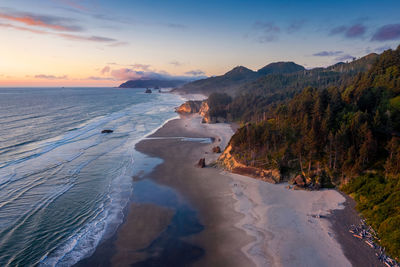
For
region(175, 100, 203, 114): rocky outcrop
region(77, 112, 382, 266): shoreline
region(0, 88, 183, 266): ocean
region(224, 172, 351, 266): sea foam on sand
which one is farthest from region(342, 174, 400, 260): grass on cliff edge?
region(175, 100, 203, 114): rocky outcrop

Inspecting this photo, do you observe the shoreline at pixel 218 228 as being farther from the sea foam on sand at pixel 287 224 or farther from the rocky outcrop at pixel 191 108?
the rocky outcrop at pixel 191 108

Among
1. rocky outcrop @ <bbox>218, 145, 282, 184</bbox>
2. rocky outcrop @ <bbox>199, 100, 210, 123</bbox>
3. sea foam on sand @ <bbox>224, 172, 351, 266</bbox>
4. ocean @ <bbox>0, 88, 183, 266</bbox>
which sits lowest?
ocean @ <bbox>0, 88, 183, 266</bbox>

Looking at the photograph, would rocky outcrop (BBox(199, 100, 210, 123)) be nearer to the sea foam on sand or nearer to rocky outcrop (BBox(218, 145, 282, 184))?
rocky outcrop (BBox(218, 145, 282, 184))

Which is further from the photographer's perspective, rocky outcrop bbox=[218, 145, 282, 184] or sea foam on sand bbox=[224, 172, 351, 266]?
rocky outcrop bbox=[218, 145, 282, 184]

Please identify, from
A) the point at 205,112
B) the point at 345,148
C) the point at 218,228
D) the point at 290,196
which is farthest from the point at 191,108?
the point at 218,228

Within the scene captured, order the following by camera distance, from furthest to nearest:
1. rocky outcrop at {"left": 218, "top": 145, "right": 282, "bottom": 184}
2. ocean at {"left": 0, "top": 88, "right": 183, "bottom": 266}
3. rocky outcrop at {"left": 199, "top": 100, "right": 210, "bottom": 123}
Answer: rocky outcrop at {"left": 199, "top": 100, "right": 210, "bottom": 123} → rocky outcrop at {"left": 218, "top": 145, "right": 282, "bottom": 184} → ocean at {"left": 0, "top": 88, "right": 183, "bottom": 266}

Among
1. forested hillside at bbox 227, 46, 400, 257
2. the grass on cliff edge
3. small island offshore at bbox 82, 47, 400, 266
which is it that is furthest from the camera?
forested hillside at bbox 227, 46, 400, 257

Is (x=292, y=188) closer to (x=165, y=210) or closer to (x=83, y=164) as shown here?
(x=165, y=210)

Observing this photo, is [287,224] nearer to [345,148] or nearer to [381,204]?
[381,204]
